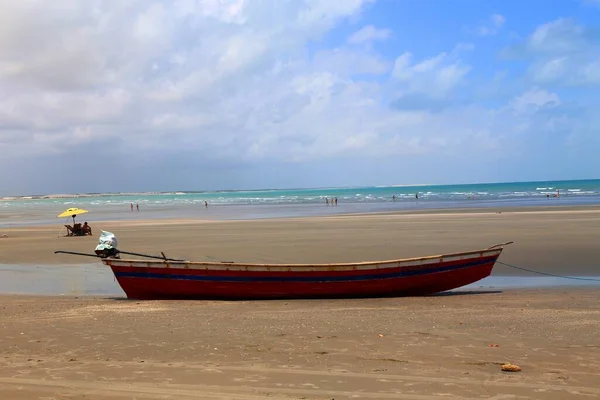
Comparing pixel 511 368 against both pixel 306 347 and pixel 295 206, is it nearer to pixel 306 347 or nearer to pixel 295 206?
pixel 306 347

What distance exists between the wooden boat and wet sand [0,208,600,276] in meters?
4.50

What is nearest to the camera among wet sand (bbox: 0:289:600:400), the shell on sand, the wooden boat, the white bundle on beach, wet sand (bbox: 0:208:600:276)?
wet sand (bbox: 0:289:600:400)

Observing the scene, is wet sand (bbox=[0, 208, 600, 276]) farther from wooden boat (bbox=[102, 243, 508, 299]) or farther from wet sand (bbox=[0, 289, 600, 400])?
wet sand (bbox=[0, 289, 600, 400])

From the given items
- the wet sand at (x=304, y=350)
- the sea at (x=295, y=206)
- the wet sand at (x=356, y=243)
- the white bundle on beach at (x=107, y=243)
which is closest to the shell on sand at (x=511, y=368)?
the wet sand at (x=304, y=350)

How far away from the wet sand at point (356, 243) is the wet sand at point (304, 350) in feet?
21.3

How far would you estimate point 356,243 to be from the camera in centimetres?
2103

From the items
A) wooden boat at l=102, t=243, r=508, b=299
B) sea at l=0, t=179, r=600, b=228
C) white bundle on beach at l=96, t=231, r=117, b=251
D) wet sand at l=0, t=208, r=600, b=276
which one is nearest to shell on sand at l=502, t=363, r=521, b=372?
wooden boat at l=102, t=243, r=508, b=299

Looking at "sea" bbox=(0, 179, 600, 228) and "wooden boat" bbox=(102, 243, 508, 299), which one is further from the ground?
"sea" bbox=(0, 179, 600, 228)

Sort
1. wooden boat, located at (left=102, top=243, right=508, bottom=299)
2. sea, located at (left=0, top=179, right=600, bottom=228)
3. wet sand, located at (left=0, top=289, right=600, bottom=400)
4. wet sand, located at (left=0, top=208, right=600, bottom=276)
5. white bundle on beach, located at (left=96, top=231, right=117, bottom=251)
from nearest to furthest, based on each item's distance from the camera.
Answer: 1. wet sand, located at (left=0, top=289, right=600, bottom=400)
2. wooden boat, located at (left=102, top=243, right=508, bottom=299)
3. white bundle on beach, located at (left=96, top=231, right=117, bottom=251)
4. wet sand, located at (left=0, top=208, right=600, bottom=276)
5. sea, located at (left=0, top=179, right=600, bottom=228)

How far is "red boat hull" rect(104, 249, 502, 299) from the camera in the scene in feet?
37.5

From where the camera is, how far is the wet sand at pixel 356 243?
56.8 ft

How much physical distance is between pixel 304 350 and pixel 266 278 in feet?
14.8

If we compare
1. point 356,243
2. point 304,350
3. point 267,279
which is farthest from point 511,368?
point 356,243

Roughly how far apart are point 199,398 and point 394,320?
14.4 feet
